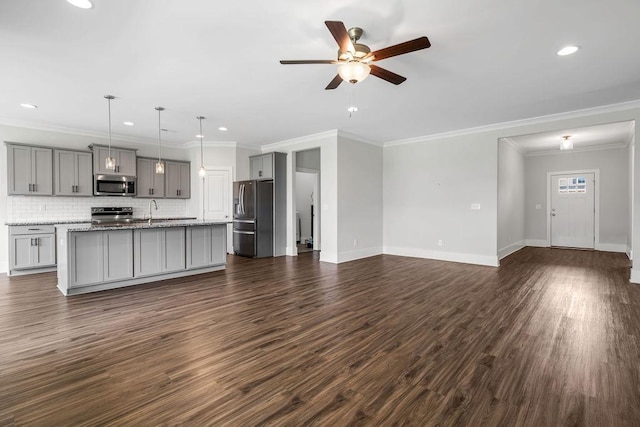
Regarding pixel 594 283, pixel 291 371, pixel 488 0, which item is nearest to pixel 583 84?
pixel 488 0

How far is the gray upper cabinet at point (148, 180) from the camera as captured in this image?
7109 mm

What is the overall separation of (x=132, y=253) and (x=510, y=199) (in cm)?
818

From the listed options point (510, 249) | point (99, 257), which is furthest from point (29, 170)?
point (510, 249)

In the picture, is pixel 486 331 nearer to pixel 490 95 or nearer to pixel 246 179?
A: pixel 490 95

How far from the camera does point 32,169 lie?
5.70m

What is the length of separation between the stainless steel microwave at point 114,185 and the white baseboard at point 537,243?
1081 cm

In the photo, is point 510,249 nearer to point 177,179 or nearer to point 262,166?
point 262,166

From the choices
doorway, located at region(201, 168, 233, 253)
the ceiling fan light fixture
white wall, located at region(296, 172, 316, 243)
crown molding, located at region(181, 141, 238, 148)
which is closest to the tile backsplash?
doorway, located at region(201, 168, 233, 253)

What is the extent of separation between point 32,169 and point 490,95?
787 cm

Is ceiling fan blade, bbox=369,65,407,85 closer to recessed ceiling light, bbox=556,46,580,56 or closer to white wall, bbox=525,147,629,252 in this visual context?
recessed ceiling light, bbox=556,46,580,56

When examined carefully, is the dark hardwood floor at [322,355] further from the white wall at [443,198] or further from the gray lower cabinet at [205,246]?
the white wall at [443,198]

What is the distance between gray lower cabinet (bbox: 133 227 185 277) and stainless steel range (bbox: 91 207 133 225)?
2.23 m

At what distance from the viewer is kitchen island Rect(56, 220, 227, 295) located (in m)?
4.16

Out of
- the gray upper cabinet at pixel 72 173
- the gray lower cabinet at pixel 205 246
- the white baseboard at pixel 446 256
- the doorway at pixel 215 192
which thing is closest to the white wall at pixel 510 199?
the white baseboard at pixel 446 256
